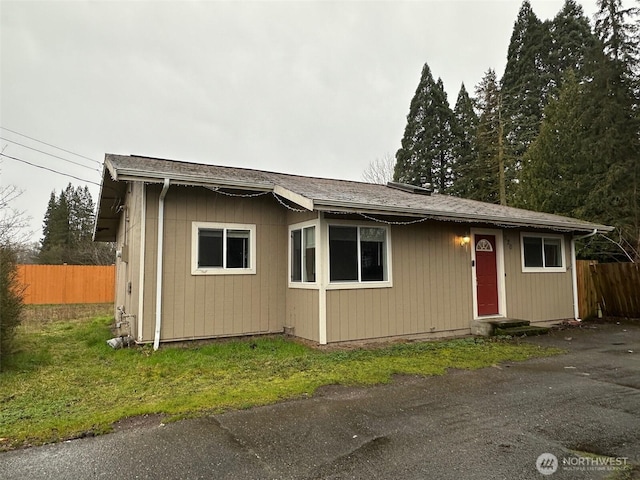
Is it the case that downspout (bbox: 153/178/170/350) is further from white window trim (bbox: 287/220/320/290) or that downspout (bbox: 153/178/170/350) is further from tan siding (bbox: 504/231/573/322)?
tan siding (bbox: 504/231/573/322)

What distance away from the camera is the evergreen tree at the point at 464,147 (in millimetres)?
22892

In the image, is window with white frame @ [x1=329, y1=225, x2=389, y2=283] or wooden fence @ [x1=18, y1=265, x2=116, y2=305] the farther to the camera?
wooden fence @ [x1=18, y1=265, x2=116, y2=305]

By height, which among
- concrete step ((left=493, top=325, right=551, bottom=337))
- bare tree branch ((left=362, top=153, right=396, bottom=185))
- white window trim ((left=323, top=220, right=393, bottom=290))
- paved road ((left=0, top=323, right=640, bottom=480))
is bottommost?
paved road ((left=0, top=323, right=640, bottom=480))

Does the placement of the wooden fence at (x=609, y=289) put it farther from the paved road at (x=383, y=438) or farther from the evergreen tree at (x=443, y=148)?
the evergreen tree at (x=443, y=148)

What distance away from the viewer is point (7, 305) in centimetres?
611

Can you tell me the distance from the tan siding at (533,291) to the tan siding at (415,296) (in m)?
1.26

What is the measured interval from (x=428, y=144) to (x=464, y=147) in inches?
85.3

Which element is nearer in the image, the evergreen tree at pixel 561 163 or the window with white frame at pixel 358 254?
the window with white frame at pixel 358 254

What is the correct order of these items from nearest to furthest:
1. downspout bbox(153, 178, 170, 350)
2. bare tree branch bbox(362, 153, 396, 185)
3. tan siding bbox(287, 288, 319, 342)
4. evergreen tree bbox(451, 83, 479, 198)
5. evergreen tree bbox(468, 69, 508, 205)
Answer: downspout bbox(153, 178, 170, 350) < tan siding bbox(287, 288, 319, 342) < evergreen tree bbox(468, 69, 508, 205) < evergreen tree bbox(451, 83, 479, 198) < bare tree branch bbox(362, 153, 396, 185)

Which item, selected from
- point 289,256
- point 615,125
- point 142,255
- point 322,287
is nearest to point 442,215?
point 322,287

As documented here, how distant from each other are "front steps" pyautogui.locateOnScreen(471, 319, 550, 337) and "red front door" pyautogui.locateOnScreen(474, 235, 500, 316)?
0.44 meters

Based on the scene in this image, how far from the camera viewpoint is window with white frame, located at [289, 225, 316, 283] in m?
7.08

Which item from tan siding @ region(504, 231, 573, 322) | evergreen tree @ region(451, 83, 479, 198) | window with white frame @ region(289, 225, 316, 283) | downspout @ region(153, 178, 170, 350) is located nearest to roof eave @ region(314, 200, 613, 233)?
tan siding @ region(504, 231, 573, 322)

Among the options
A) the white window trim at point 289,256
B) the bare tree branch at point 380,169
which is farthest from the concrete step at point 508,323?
the bare tree branch at point 380,169
